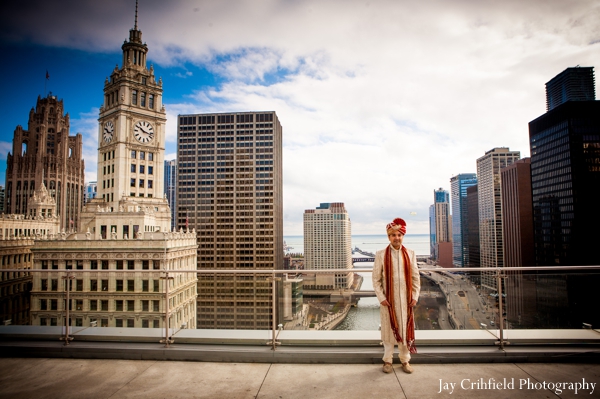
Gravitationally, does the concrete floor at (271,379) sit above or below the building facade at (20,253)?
below

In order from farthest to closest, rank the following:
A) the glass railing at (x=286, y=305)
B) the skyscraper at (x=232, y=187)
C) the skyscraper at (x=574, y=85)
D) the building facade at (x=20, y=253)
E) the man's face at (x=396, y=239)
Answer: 1. the skyscraper at (x=574, y=85)
2. the skyscraper at (x=232, y=187)
3. the building facade at (x=20, y=253)
4. the glass railing at (x=286, y=305)
5. the man's face at (x=396, y=239)

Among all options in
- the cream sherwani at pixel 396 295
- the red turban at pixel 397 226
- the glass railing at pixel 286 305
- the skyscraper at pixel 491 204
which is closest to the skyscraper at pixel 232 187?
the glass railing at pixel 286 305

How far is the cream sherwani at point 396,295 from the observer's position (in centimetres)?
429

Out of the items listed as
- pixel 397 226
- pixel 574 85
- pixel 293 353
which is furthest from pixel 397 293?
pixel 574 85

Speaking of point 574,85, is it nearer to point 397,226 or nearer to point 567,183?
point 567,183

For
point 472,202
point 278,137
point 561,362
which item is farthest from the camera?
point 472,202

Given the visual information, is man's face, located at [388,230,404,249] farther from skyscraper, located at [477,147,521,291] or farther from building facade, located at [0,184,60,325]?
skyscraper, located at [477,147,521,291]

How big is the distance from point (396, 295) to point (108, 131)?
41388 millimetres

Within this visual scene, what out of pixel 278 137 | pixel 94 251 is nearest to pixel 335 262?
pixel 278 137

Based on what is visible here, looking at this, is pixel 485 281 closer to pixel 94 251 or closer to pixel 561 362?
pixel 561 362

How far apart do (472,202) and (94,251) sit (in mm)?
200914

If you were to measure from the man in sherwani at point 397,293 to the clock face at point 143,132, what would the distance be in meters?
39.0

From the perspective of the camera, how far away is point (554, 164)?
86.4m

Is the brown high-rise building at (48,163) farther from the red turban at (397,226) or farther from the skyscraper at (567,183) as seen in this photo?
the skyscraper at (567,183)
